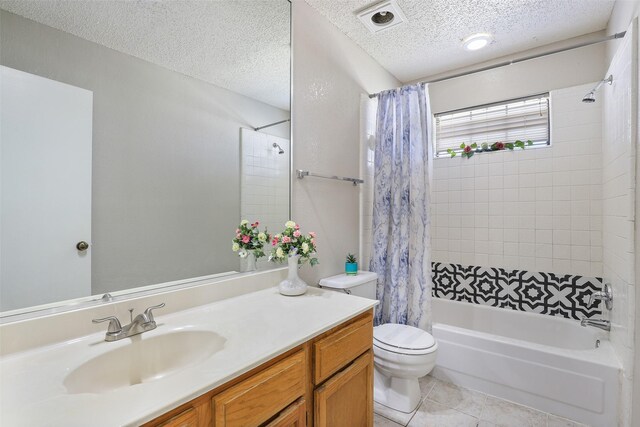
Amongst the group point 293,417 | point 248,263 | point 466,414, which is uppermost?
point 248,263

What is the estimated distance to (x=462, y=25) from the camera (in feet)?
6.97

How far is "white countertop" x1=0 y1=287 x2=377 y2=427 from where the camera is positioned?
0.63 metres

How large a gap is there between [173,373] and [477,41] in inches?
109

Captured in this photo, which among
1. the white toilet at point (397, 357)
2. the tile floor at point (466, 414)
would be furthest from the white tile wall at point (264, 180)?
the tile floor at point (466, 414)

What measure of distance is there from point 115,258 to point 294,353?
2.48 feet

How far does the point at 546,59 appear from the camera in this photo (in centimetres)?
241

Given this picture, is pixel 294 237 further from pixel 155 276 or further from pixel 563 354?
pixel 563 354

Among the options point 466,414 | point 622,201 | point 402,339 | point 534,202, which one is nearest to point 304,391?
point 402,339

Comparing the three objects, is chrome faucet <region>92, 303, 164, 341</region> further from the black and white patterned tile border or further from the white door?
the black and white patterned tile border

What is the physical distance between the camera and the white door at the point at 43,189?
906mm

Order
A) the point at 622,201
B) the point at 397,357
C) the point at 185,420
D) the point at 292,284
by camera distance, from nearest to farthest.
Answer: the point at 185,420
the point at 292,284
the point at 622,201
the point at 397,357

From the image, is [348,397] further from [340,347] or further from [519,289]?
[519,289]

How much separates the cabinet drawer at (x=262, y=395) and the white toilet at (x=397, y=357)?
890mm

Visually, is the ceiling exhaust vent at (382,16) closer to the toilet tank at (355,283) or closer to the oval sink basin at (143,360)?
the toilet tank at (355,283)
